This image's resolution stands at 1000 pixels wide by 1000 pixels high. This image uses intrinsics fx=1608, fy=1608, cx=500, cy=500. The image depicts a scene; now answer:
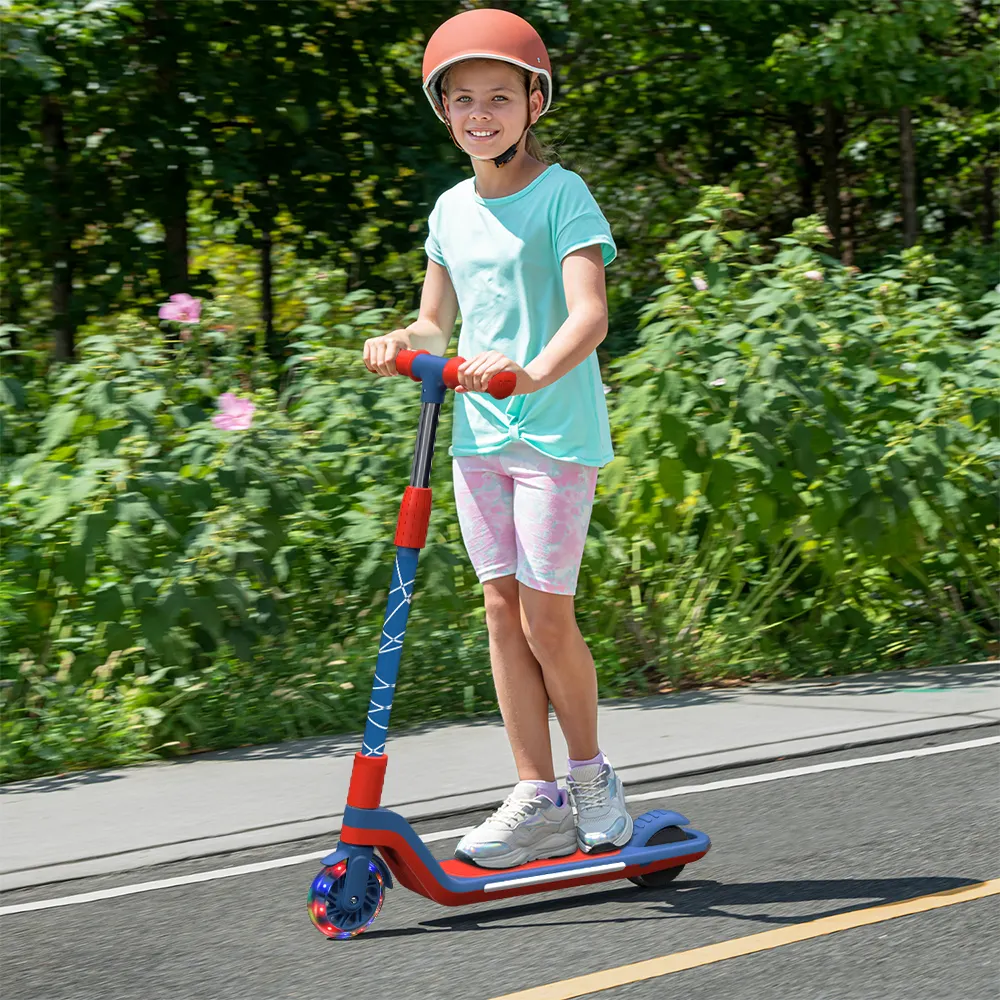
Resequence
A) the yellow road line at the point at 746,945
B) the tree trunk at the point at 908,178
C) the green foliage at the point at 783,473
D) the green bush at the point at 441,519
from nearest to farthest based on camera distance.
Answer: the yellow road line at the point at 746,945
the green bush at the point at 441,519
the green foliage at the point at 783,473
the tree trunk at the point at 908,178

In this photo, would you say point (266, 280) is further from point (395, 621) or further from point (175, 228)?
point (395, 621)

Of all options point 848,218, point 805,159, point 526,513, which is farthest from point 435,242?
→ point 848,218

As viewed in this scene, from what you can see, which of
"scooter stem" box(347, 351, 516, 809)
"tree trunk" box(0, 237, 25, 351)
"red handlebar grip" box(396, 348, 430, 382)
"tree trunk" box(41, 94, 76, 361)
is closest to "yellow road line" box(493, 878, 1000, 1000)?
"scooter stem" box(347, 351, 516, 809)

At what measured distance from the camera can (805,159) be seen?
1360cm

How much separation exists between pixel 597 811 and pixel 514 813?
227 millimetres

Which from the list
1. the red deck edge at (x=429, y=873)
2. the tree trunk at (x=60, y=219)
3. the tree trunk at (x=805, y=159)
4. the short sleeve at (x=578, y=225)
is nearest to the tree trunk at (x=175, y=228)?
the tree trunk at (x=60, y=219)

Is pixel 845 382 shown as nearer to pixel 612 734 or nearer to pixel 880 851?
pixel 612 734

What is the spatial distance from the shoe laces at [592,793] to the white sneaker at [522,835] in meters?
0.05

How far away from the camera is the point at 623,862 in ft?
13.3

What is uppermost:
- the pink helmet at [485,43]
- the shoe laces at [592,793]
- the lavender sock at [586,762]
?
the pink helmet at [485,43]

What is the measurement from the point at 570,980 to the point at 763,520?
3.75m

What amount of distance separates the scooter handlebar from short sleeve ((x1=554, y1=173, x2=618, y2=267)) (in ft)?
1.36

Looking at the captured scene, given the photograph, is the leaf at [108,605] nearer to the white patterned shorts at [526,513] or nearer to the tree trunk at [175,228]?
the white patterned shorts at [526,513]

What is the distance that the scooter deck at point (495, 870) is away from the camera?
148 inches
